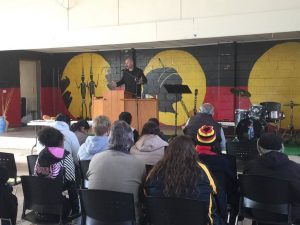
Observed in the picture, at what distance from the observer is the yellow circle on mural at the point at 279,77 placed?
9.38 metres

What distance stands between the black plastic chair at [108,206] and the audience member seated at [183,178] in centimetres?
18

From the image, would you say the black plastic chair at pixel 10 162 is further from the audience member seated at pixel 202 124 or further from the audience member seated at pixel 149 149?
the audience member seated at pixel 202 124

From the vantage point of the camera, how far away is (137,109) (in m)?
8.09

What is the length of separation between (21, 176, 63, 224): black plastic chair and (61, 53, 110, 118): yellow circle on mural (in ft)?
29.6

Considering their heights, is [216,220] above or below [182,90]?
below

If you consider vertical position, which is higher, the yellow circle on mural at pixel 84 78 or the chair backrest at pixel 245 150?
the yellow circle on mural at pixel 84 78

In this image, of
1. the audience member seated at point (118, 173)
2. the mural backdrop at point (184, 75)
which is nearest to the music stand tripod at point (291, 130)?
the mural backdrop at point (184, 75)

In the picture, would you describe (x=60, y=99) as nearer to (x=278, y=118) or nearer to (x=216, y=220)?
(x=278, y=118)

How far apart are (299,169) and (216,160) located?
Answer: 0.67m

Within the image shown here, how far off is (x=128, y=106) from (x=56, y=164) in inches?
201

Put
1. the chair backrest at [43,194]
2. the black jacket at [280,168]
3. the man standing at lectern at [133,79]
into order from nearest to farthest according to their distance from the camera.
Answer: the black jacket at [280,168], the chair backrest at [43,194], the man standing at lectern at [133,79]

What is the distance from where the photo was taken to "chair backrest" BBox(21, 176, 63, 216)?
292 centimetres

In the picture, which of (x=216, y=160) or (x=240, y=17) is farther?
(x=240, y=17)

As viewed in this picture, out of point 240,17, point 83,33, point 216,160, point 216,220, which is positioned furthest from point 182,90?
point 216,220
